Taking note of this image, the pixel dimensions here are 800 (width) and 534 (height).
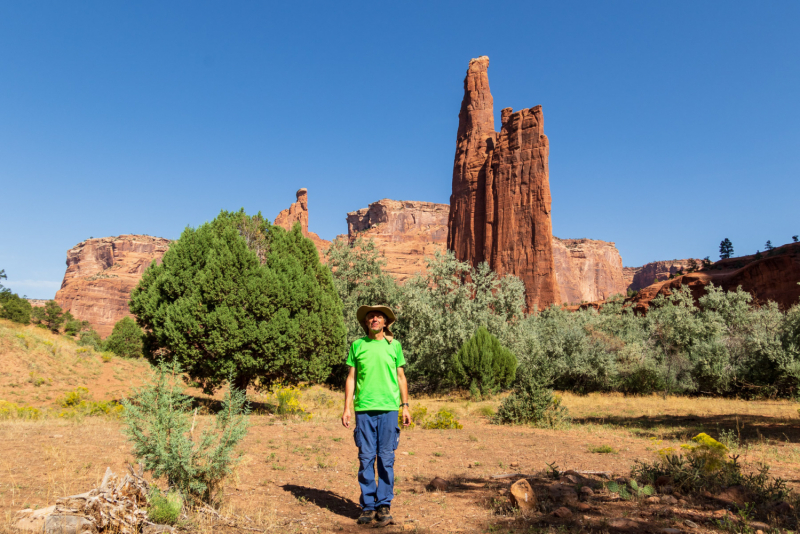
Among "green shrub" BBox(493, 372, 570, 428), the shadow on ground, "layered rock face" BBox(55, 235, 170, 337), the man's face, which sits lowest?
the shadow on ground

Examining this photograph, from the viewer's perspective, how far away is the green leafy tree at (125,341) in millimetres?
42781

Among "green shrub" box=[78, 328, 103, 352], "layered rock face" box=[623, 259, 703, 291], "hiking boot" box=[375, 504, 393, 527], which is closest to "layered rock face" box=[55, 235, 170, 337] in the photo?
"green shrub" box=[78, 328, 103, 352]

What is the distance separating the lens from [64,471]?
17.6 feet

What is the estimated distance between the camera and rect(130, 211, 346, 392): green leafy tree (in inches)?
508

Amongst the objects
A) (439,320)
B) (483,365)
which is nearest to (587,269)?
(439,320)

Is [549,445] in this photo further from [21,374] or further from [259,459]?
[21,374]

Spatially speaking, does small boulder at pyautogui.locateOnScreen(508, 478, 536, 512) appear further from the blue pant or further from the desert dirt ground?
the blue pant

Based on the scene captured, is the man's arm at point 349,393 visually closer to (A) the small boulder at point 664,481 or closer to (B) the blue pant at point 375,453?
(B) the blue pant at point 375,453

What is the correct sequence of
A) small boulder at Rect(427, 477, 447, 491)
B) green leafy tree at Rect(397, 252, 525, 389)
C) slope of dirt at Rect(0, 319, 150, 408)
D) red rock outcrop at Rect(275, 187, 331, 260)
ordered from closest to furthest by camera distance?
small boulder at Rect(427, 477, 447, 491)
slope of dirt at Rect(0, 319, 150, 408)
green leafy tree at Rect(397, 252, 525, 389)
red rock outcrop at Rect(275, 187, 331, 260)

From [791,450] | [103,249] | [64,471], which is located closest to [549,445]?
[791,450]

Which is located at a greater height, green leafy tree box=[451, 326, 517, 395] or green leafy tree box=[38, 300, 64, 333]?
green leafy tree box=[38, 300, 64, 333]

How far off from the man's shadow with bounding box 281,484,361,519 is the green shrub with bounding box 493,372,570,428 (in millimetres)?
7840

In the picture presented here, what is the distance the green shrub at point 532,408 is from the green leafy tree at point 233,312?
6.06 metres

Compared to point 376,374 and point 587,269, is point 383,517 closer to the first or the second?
point 376,374
